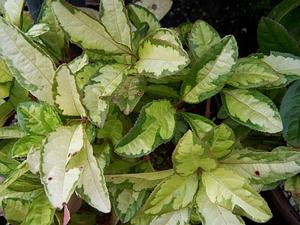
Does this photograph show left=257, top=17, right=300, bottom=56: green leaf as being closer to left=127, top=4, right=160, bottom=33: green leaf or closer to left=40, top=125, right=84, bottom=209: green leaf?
left=127, top=4, right=160, bottom=33: green leaf

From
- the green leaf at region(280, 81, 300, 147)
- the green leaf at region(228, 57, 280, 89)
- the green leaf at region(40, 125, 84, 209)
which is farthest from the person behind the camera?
the green leaf at region(280, 81, 300, 147)

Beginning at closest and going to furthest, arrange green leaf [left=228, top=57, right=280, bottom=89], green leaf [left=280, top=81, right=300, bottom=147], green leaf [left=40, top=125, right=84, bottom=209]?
green leaf [left=40, top=125, right=84, bottom=209], green leaf [left=228, top=57, right=280, bottom=89], green leaf [left=280, top=81, right=300, bottom=147]

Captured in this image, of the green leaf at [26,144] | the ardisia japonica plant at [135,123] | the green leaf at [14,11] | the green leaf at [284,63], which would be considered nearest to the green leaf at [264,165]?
the ardisia japonica plant at [135,123]

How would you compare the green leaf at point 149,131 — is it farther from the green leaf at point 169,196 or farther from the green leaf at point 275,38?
the green leaf at point 275,38

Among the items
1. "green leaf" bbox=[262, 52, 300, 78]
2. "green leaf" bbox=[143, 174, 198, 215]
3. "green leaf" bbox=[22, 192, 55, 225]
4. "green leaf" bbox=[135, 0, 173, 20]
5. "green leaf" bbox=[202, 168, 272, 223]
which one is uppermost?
"green leaf" bbox=[135, 0, 173, 20]

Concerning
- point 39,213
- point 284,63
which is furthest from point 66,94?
point 284,63

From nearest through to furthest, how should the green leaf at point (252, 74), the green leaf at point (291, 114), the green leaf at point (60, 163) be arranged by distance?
the green leaf at point (60, 163) < the green leaf at point (252, 74) < the green leaf at point (291, 114)

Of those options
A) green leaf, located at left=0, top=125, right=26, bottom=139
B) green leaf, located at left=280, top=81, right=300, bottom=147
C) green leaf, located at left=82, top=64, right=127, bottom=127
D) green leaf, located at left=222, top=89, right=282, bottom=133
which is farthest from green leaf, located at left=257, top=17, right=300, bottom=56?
green leaf, located at left=0, top=125, right=26, bottom=139
